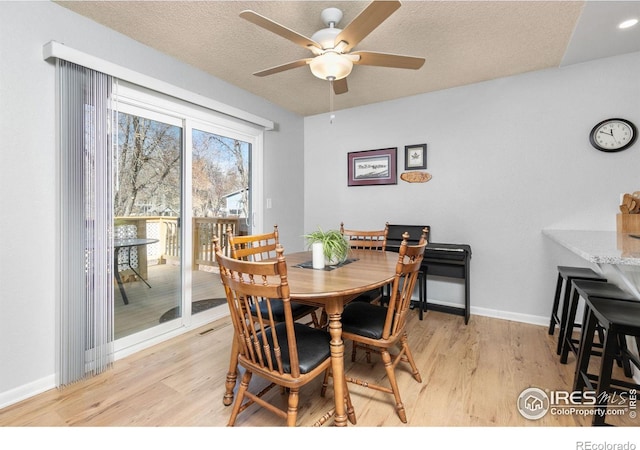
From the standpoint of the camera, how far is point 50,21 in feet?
6.40

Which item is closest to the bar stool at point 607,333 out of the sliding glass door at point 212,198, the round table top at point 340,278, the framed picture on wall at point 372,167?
the round table top at point 340,278

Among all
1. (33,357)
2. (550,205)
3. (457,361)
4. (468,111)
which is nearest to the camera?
(33,357)

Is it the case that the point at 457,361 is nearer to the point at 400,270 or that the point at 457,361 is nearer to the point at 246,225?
the point at 400,270

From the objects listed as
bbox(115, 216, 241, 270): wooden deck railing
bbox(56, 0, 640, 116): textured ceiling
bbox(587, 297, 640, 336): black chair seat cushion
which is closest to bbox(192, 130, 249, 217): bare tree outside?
bbox(115, 216, 241, 270): wooden deck railing

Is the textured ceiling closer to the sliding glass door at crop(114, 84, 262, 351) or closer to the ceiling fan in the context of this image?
the ceiling fan

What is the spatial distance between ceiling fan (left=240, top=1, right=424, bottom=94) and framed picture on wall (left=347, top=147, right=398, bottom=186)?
1713 mm

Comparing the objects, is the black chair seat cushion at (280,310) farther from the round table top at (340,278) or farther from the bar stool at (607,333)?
the bar stool at (607,333)

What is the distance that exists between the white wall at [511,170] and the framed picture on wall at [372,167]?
0.09 m

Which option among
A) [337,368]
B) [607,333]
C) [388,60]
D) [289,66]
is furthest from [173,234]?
[607,333]

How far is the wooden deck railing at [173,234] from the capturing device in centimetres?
257

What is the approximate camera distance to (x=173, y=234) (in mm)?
2773

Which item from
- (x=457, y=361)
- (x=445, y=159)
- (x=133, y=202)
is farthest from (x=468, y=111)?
(x=133, y=202)

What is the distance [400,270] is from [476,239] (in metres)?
2.11

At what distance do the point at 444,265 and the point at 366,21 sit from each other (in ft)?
7.78
